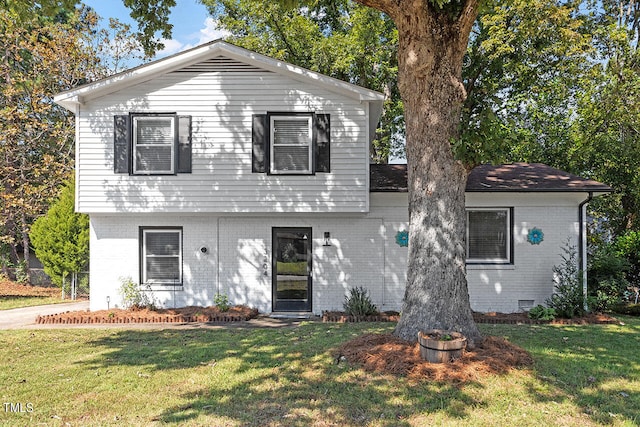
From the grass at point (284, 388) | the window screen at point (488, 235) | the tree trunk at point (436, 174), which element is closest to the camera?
the grass at point (284, 388)

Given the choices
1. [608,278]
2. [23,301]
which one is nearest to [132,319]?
[23,301]

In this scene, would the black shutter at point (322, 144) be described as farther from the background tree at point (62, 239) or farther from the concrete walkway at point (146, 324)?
the background tree at point (62, 239)

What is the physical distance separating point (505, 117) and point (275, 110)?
39.6 ft

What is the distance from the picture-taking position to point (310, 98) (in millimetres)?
10547

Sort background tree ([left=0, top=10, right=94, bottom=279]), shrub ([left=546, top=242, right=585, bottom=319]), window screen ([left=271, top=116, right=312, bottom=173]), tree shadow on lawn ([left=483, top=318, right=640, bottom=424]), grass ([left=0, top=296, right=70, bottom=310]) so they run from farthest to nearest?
background tree ([left=0, top=10, right=94, bottom=279]) → grass ([left=0, top=296, right=70, bottom=310]) → window screen ([left=271, top=116, right=312, bottom=173]) → shrub ([left=546, top=242, right=585, bottom=319]) → tree shadow on lawn ([left=483, top=318, right=640, bottom=424])

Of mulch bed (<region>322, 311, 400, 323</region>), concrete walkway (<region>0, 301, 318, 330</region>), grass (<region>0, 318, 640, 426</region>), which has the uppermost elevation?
grass (<region>0, 318, 640, 426</region>)

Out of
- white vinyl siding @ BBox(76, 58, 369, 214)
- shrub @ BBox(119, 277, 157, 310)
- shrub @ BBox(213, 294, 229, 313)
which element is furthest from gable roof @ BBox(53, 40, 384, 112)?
shrub @ BBox(213, 294, 229, 313)

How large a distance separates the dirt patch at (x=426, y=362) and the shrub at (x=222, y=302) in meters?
4.89

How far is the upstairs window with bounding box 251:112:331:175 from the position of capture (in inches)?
409

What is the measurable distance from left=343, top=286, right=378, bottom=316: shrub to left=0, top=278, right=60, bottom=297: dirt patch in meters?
11.5

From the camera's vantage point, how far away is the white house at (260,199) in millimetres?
10383

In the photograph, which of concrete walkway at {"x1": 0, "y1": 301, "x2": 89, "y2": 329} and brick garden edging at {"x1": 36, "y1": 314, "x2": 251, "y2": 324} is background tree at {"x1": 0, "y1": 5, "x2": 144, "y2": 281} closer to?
concrete walkway at {"x1": 0, "y1": 301, "x2": 89, "y2": 329}

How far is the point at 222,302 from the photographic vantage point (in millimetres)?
10719

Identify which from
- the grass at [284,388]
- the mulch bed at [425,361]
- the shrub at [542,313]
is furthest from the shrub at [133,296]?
the shrub at [542,313]
